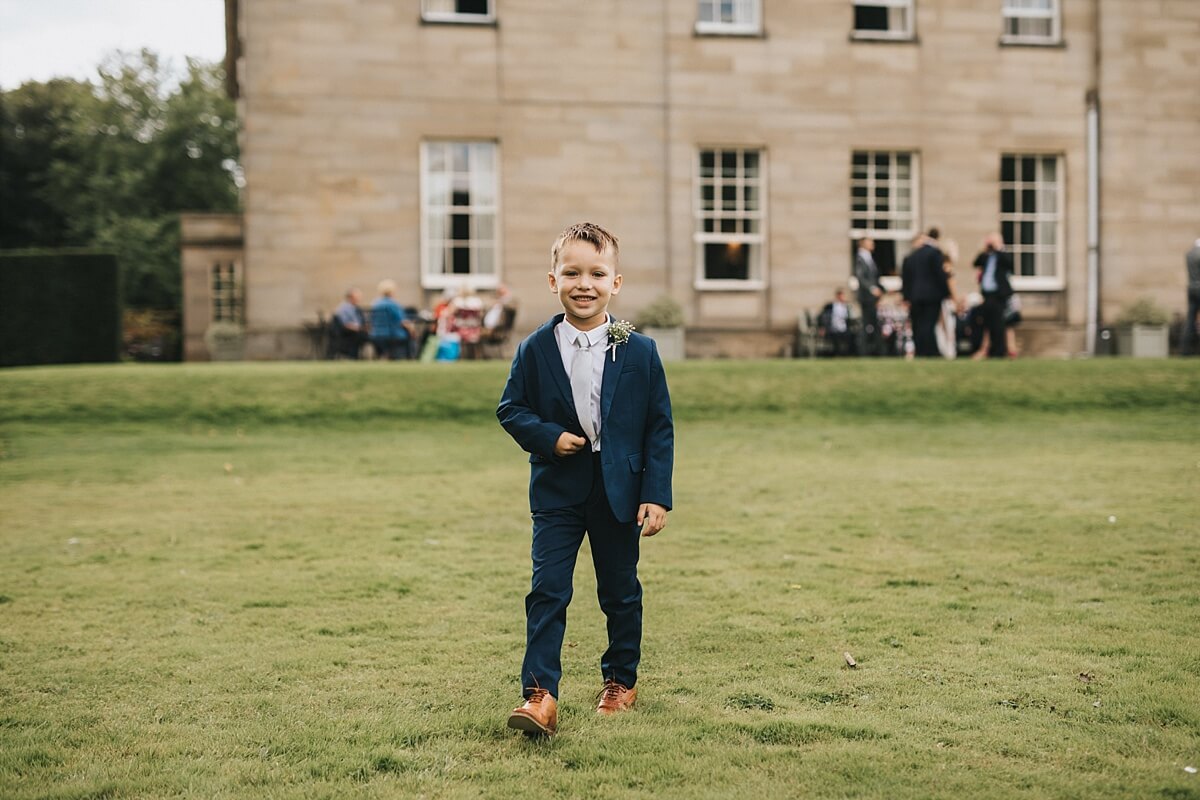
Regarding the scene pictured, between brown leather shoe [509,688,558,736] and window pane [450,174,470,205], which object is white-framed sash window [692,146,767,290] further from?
brown leather shoe [509,688,558,736]

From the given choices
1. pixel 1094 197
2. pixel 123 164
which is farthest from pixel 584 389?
pixel 123 164

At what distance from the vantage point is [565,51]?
72.8 ft

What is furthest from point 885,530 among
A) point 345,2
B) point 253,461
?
point 345,2

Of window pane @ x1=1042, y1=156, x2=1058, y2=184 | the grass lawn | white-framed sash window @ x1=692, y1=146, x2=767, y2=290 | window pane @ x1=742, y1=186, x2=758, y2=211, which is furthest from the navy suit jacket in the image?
window pane @ x1=1042, y1=156, x2=1058, y2=184

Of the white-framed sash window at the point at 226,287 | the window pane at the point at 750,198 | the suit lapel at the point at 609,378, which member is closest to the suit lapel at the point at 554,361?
the suit lapel at the point at 609,378

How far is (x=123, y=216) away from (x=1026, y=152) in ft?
136

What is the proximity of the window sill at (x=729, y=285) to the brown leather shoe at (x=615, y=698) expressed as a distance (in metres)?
19.0

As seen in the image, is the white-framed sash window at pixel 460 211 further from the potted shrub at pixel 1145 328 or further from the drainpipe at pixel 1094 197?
the potted shrub at pixel 1145 328

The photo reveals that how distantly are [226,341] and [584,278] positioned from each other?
19.1 metres

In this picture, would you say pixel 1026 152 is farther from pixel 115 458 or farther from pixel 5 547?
pixel 5 547

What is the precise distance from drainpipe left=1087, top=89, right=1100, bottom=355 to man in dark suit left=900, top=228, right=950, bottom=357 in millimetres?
6243

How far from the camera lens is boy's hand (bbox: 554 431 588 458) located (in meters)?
3.97

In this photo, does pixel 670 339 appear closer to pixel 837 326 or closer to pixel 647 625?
pixel 837 326

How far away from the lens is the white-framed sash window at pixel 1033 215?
2358cm
